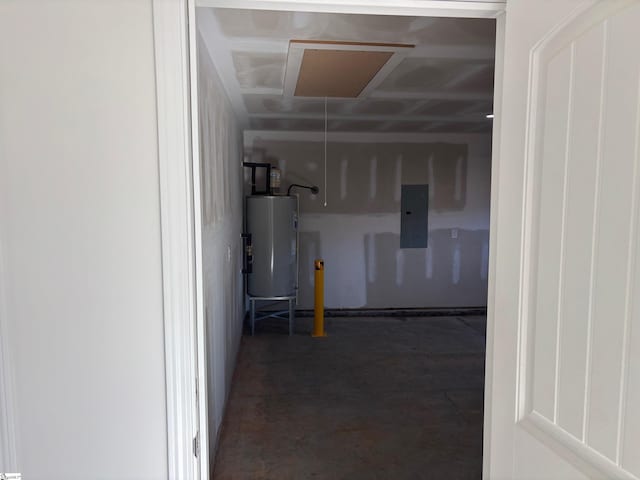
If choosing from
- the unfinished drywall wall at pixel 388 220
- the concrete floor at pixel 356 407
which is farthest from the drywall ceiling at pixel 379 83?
the concrete floor at pixel 356 407

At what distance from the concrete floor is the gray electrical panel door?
1356mm

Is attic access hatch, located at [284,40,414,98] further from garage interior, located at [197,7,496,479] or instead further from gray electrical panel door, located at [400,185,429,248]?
gray electrical panel door, located at [400,185,429,248]

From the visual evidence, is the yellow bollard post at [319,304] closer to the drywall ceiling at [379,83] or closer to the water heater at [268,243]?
the water heater at [268,243]

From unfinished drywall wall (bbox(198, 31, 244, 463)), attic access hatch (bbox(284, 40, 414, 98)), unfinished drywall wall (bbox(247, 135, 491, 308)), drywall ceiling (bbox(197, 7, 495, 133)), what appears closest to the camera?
drywall ceiling (bbox(197, 7, 495, 133))

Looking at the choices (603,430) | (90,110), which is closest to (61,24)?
(90,110)

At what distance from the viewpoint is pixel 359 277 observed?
5820 mm

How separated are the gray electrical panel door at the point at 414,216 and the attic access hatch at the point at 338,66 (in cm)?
265

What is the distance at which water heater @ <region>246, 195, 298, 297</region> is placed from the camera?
4.88 meters

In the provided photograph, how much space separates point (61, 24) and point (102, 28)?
0.09m

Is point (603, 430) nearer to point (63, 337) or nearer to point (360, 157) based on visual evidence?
point (63, 337)

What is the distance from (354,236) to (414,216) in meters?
0.86

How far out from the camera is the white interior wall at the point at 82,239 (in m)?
0.98

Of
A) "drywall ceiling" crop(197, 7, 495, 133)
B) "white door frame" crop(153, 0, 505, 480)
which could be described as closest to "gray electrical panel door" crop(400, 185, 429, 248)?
"drywall ceiling" crop(197, 7, 495, 133)

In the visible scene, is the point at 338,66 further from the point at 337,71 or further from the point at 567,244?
the point at 567,244
